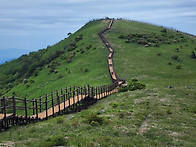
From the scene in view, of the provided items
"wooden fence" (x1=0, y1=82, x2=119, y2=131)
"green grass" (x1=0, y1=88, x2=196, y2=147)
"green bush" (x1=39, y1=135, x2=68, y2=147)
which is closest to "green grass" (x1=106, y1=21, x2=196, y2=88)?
"wooden fence" (x1=0, y1=82, x2=119, y2=131)

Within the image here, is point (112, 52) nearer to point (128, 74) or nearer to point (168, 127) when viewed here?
point (128, 74)

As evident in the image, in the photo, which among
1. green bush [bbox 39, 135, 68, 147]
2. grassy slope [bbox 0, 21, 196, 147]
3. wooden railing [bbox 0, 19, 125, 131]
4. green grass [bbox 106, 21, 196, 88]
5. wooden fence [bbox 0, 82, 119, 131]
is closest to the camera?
green bush [bbox 39, 135, 68, 147]

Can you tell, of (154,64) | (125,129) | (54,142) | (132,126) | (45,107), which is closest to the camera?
(54,142)

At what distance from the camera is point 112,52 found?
72.4m

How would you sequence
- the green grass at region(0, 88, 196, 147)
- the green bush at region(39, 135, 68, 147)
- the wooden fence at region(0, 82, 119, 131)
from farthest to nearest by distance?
the wooden fence at region(0, 82, 119, 131) → the green grass at region(0, 88, 196, 147) → the green bush at region(39, 135, 68, 147)

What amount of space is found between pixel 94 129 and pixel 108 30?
289 feet

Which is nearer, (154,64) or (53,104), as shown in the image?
(53,104)

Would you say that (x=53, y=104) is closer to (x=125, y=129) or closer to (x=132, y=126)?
(x=132, y=126)

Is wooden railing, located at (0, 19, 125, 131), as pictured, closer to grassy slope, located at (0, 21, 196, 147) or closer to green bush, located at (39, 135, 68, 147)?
grassy slope, located at (0, 21, 196, 147)

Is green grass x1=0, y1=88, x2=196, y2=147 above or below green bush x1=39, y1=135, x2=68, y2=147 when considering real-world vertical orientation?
below

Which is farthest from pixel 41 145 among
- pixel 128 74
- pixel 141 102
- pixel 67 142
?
pixel 128 74

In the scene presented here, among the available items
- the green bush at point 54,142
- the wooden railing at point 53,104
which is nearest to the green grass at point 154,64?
the wooden railing at point 53,104

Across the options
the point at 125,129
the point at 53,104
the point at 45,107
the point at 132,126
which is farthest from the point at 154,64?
the point at 125,129

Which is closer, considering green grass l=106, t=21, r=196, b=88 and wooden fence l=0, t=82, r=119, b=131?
wooden fence l=0, t=82, r=119, b=131
